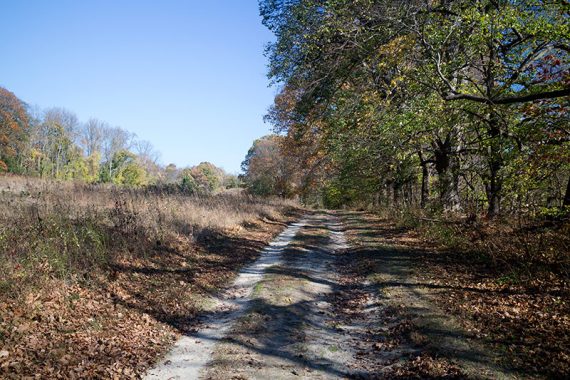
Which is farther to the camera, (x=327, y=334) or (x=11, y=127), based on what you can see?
(x=11, y=127)

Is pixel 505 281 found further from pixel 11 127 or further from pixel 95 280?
pixel 11 127

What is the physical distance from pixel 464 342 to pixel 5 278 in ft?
25.8

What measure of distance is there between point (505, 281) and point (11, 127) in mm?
62701

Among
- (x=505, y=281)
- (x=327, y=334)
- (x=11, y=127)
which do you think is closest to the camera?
(x=327, y=334)

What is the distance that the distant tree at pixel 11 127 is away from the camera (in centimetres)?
4932

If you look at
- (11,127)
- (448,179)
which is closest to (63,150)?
(11,127)

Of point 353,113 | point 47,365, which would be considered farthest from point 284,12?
point 47,365

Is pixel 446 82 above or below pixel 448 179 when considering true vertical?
above

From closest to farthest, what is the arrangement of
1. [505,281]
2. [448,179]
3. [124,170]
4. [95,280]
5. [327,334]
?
[327,334]
[95,280]
[505,281]
[448,179]
[124,170]

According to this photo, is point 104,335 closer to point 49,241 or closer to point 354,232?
point 49,241

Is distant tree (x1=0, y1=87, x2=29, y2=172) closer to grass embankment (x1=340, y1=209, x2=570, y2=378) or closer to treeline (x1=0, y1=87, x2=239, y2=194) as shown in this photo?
treeline (x1=0, y1=87, x2=239, y2=194)

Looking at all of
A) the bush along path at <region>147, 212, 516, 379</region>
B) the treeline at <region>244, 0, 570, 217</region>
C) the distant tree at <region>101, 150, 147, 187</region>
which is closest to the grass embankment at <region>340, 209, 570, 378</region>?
the bush along path at <region>147, 212, 516, 379</region>

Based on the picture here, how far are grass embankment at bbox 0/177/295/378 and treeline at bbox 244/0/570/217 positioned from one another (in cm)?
706

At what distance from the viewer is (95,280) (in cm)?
762
